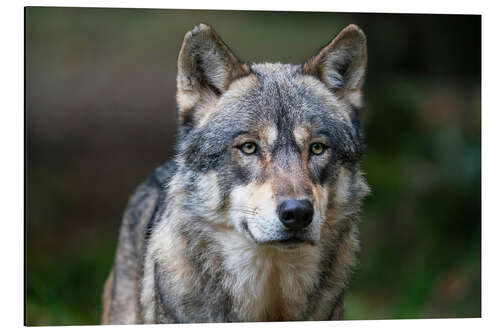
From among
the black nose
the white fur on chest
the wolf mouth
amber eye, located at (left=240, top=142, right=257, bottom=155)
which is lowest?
the white fur on chest

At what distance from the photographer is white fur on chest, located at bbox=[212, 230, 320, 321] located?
4.07 meters

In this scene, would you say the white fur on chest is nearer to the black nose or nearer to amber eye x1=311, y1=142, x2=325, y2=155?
the black nose

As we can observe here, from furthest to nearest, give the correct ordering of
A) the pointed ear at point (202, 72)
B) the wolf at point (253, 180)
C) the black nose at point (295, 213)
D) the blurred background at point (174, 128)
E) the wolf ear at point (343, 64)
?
1. the blurred background at point (174, 128)
2. the wolf ear at point (343, 64)
3. the pointed ear at point (202, 72)
4. the wolf at point (253, 180)
5. the black nose at point (295, 213)

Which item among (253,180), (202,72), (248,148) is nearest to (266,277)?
(253,180)

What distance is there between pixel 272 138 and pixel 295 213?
1.65 ft

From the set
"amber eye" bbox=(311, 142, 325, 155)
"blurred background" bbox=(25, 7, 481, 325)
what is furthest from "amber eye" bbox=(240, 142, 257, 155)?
"blurred background" bbox=(25, 7, 481, 325)

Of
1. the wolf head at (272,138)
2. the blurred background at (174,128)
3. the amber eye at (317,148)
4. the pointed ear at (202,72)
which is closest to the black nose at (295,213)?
the wolf head at (272,138)

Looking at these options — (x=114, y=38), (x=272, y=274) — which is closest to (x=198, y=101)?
(x=272, y=274)

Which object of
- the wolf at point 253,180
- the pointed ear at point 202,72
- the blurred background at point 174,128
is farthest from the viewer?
the blurred background at point 174,128

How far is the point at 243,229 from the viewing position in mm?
3873

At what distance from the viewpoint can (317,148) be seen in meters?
3.97

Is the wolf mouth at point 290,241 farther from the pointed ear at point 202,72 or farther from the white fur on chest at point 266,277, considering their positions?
the pointed ear at point 202,72

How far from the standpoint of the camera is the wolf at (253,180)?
3.90 meters

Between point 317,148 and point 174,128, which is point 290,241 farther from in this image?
point 174,128
